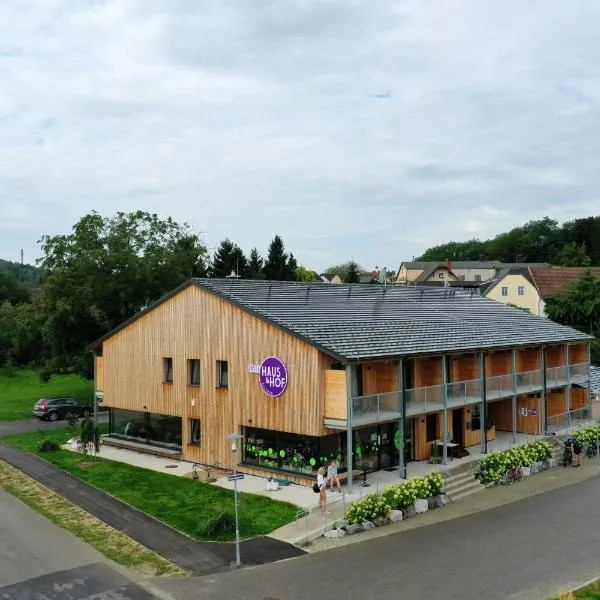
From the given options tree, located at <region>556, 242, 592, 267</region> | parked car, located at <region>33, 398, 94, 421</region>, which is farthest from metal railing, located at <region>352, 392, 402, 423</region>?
tree, located at <region>556, 242, 592, 267</region>

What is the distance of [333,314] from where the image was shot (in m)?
27.9

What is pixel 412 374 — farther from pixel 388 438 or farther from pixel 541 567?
pixel 541 567

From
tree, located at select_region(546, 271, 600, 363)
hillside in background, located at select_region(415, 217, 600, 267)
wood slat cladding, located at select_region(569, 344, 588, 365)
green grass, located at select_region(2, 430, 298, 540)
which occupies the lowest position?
green grass, located at select_region(2, 430, 298, 540)

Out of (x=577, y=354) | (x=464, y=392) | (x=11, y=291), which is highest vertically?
(x=11, y=291)

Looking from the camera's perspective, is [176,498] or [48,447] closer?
[176,498]

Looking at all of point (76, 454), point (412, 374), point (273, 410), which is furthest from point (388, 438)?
point (76, 454)

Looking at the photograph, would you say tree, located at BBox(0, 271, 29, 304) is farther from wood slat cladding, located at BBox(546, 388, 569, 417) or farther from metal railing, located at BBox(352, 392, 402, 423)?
metal railing, located at BBox(352, 392, 402, 423)

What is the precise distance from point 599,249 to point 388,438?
117513 millimetres

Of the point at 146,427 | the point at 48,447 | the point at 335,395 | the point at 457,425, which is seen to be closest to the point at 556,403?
the point at 457,425

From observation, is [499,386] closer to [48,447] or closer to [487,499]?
[487,499]

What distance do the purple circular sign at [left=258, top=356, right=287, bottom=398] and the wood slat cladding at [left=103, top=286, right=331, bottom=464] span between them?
21cm

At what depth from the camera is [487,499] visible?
23.6 metres

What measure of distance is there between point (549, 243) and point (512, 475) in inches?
5261

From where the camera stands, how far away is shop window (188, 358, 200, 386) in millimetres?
28031
